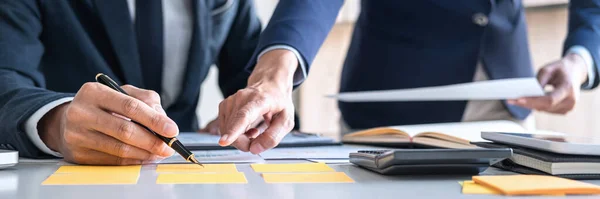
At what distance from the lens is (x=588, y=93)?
2117 millimetres

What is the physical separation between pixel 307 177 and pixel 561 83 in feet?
3.13

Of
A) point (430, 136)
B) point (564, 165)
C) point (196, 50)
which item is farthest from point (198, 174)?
point (196, 50)

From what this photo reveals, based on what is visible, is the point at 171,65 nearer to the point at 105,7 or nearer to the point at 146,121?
the point at 105,7

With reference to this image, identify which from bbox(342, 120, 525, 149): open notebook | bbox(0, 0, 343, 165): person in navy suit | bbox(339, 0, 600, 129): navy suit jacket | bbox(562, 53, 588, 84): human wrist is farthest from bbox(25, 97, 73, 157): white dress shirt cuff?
bbox(562, 53, 588, 84): human wrist

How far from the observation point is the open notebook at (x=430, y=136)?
3.19 feet

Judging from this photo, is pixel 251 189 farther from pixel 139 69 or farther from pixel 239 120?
pixel 139 69

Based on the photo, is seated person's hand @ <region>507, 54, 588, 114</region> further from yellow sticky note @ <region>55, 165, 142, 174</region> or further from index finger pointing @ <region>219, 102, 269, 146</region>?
yellow sticky note @ <region>55, 165, 142, 174</region>

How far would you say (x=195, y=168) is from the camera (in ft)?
2.34

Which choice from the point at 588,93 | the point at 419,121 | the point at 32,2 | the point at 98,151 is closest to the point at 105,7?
the point at 32,2

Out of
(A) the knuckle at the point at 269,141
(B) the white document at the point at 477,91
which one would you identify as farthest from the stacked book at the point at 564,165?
(B) the white document at the point at 477,91

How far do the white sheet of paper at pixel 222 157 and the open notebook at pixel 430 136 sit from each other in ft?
1.00

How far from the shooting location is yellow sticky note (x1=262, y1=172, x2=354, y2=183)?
0.61 meters

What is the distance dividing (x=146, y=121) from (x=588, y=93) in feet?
5.98

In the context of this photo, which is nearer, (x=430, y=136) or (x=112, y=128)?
(x=112, y=128)
